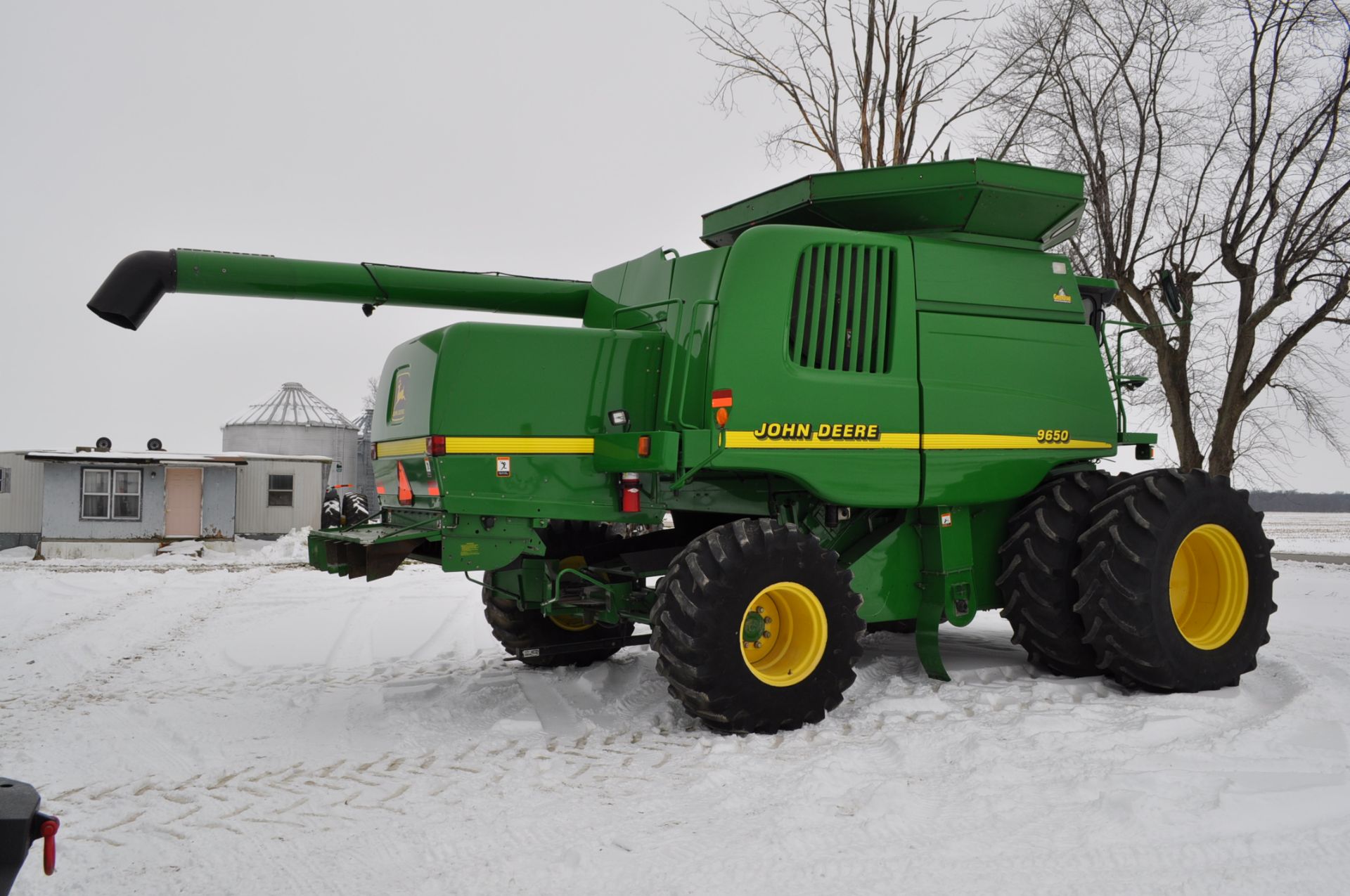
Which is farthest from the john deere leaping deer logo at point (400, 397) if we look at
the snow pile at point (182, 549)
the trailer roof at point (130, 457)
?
the trailer roof at point (130, 457)

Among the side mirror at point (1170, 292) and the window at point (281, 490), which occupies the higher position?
the side mirror at point (1170, 292)

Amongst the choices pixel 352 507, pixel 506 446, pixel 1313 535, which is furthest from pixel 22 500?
pixel 1313 535

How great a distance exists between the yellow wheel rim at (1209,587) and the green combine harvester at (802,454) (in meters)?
0.02

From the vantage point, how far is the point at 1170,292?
306 inches

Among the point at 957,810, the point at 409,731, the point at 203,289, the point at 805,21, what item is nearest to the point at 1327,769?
the point at 957,810

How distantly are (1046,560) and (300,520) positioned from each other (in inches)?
884

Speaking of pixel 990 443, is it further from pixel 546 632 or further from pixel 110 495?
pixel 110 495

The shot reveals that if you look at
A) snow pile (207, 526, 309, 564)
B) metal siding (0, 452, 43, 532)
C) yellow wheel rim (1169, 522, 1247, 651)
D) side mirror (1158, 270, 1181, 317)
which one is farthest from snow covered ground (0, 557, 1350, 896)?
metal siding (0, 452, 43, 532)

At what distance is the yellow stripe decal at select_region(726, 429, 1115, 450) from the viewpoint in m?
5.99

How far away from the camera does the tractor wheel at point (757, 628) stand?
561 cm

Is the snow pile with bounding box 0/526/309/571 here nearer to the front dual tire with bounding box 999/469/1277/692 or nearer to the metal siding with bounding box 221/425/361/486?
the metal siding with bounding box 221/425/361/486

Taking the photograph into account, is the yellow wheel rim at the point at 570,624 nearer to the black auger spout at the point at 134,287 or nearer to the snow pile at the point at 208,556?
the black auger spout at the point at 134,287

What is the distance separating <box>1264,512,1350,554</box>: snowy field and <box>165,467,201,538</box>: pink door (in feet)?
72.1

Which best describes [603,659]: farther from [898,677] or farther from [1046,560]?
[1046,560]
